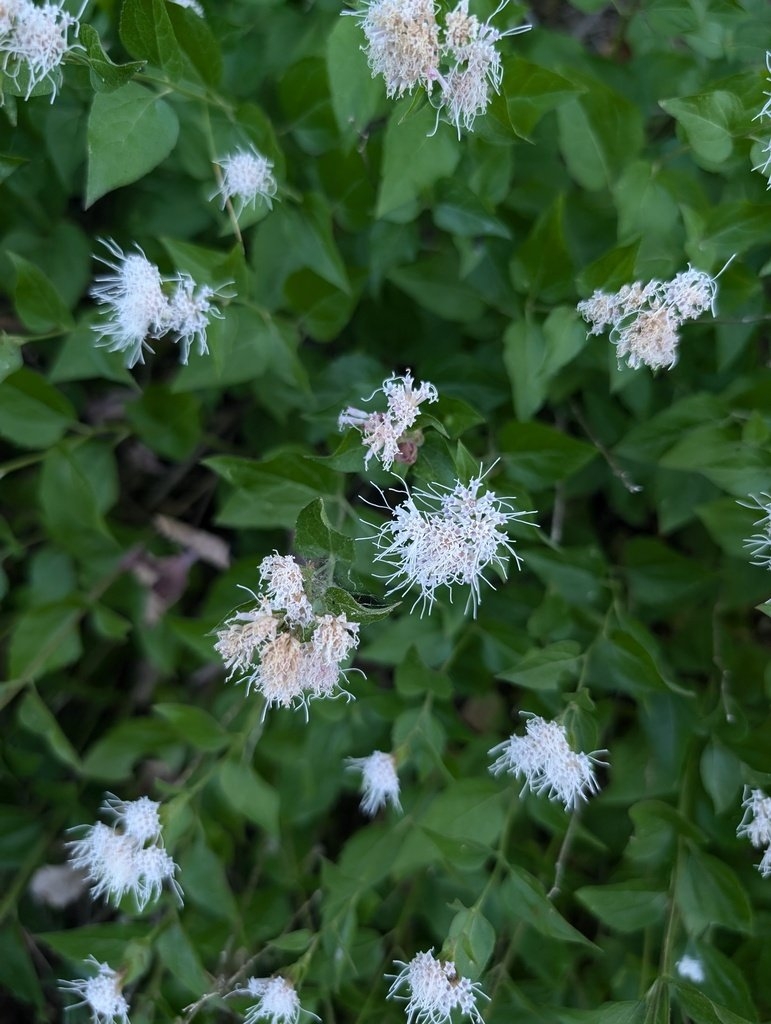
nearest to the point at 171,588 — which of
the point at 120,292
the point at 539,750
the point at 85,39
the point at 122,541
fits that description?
the point at 122,541

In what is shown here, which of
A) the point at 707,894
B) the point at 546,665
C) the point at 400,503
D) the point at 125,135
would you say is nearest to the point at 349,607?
the point at 400,503

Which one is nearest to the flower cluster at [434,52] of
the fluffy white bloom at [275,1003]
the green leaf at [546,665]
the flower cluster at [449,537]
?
the flower cluster at [449,537]

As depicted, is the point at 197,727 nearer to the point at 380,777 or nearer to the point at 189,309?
the point at 380,777

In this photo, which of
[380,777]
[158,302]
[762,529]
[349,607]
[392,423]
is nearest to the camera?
[349,607]

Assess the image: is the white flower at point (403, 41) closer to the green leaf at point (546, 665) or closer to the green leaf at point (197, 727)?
the green leaf at point (546, 665)

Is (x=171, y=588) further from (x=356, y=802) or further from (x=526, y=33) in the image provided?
(x=526, y=33)

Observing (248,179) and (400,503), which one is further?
(248,179)

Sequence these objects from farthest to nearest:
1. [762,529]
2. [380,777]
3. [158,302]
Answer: [762,529] < [380,777] < [158,302]
